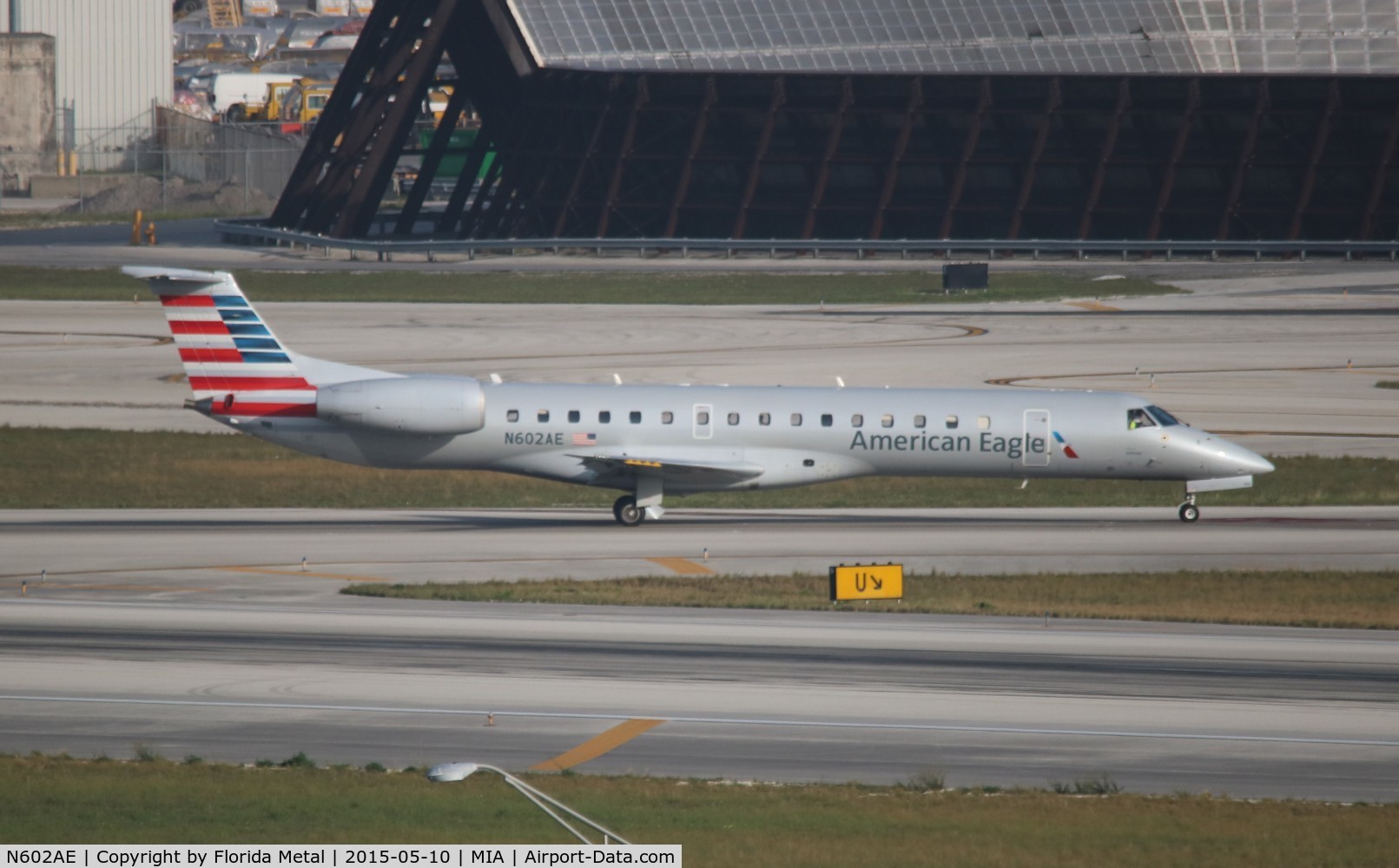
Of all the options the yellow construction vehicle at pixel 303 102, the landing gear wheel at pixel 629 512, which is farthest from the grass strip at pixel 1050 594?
the yellow construction vehicle at pixel 303 102

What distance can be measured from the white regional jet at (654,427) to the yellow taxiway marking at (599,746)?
46.7 ft

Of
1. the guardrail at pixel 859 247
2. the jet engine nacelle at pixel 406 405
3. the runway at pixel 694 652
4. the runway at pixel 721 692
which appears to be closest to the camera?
the runway at pixel 721 692

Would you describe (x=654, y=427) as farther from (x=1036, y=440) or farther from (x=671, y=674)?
(x=671, y=674)

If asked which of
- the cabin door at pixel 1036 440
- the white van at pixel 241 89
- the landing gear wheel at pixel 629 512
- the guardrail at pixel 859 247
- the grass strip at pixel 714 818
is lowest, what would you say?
the grass strip at pixel 714 818

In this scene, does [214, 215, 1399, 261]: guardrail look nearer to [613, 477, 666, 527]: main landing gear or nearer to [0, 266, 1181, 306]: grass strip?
[0, 266, 1181, 306]: grass strip

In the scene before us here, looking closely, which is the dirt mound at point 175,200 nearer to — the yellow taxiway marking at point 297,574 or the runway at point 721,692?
the yellow taxiway marking at point 297,574

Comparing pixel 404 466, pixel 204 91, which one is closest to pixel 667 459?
pixel 404 466

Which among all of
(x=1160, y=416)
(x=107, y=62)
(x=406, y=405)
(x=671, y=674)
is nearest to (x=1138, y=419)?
(x=1160, y=416)

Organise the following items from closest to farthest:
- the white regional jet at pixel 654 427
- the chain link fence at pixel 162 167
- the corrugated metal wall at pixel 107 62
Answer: the white regional jet at pixel 654 427, the chain link fence at pixel 162 167, the corrugated metal wall at pixel 107 62

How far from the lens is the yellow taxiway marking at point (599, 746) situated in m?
19.8

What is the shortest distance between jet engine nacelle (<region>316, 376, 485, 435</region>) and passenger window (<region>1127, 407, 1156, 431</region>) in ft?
44.8

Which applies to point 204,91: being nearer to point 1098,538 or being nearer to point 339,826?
point 1098,538

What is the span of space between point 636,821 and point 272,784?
13.7ft

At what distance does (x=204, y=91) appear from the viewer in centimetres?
18100
